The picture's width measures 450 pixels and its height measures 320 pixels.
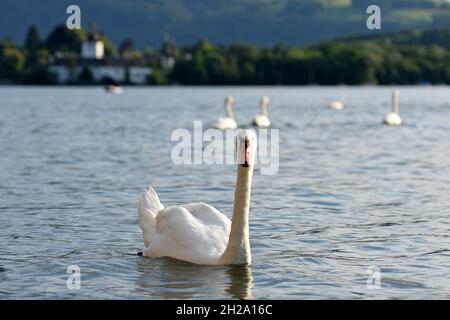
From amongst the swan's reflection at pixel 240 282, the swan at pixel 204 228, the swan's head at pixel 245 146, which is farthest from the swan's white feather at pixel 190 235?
the swan's head at pixel 245 146

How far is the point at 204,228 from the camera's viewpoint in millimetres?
14492

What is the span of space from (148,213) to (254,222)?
350 cm

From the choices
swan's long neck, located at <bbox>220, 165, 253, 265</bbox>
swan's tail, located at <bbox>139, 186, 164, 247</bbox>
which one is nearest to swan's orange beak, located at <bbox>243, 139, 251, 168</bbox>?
swan's long neck, located at <bbox>220, 165, 253, 265</bbox>

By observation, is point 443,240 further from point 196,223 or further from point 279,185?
point 279,185

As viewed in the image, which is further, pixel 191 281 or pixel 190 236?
pixel 190 236

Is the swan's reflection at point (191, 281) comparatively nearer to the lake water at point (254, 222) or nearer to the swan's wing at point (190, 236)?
the lake water at point (254, 222)

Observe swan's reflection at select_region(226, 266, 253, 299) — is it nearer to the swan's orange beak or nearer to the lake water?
the lake water

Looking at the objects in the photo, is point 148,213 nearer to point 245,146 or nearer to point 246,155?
point 246,155

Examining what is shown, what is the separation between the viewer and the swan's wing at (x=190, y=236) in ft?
46.7

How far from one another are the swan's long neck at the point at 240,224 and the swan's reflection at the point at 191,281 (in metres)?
0.17

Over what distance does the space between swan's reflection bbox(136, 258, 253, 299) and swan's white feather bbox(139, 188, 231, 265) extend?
0.47ft

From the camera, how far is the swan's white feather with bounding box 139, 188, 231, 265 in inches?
561

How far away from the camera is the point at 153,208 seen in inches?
611

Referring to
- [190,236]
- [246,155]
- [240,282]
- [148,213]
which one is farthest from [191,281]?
[148,213]
